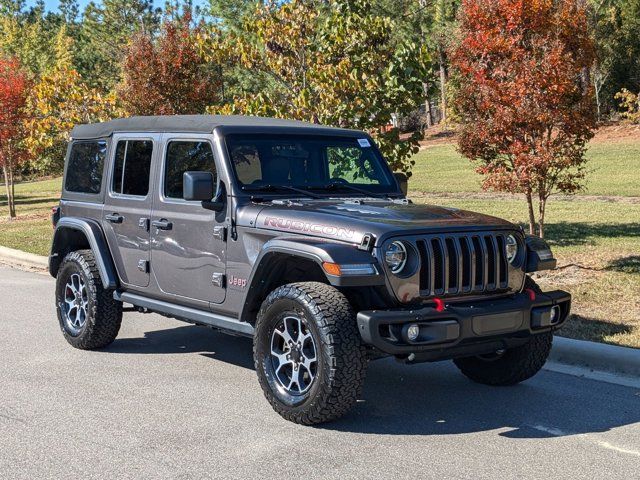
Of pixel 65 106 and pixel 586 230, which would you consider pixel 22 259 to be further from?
pixel 586 230

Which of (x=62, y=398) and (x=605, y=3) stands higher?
(x=605, y=3)

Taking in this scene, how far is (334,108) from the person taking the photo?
12.5 meters

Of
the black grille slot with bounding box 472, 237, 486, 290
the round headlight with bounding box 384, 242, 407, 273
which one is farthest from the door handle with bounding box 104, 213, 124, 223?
the black grille slot with bounding box 472, 237, 486, 290

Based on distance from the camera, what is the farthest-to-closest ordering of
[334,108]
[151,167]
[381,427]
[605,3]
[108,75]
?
[108,75]
[605,3]
[334,108]
[151,167]
[381,427]

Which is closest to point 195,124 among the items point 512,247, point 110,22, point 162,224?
point 162,224

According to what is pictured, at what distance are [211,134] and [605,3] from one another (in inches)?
1913

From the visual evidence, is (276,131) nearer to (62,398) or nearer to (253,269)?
(253,269)

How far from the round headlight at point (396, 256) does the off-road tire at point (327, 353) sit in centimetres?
35

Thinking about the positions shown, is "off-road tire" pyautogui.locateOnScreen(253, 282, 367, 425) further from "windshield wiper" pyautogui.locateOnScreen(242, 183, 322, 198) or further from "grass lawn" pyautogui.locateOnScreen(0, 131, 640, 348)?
"grass lawn" pyautogui.locateOnScreen(0, 131, 640, 348)

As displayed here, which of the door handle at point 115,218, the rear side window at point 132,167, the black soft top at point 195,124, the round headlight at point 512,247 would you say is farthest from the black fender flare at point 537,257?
the door handle at point 115,218

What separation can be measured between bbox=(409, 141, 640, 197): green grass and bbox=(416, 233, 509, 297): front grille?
620 inches

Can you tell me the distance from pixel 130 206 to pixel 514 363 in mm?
3198

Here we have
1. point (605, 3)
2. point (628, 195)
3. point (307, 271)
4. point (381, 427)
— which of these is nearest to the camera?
point (381, 427)

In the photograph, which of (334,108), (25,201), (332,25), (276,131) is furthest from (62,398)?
(25,201)
